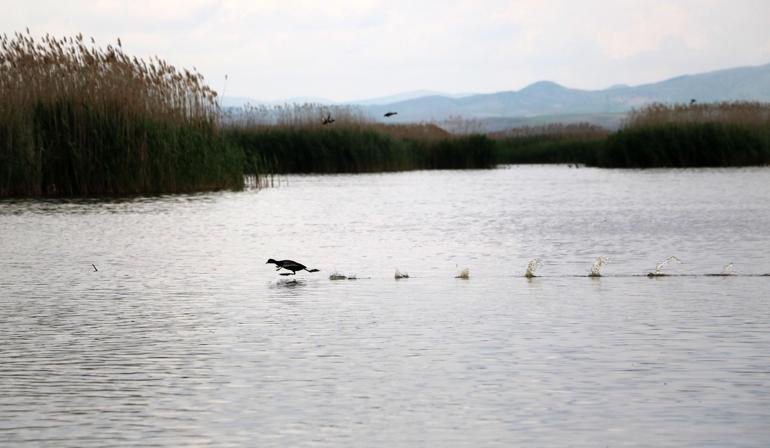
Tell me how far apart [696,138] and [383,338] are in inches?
1418

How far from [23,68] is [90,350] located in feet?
59.8

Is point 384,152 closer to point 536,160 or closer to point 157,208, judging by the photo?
point 536,160

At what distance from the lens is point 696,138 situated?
1658 inches

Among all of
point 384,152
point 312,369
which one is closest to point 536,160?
point 384,152

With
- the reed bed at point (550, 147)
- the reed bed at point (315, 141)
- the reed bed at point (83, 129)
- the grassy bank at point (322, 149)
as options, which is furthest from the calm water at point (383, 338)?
the reed bed at point (550, 147)

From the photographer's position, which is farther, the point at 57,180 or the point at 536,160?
the point at 536,160

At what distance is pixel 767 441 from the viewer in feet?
16.9

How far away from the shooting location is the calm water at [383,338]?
5527mm

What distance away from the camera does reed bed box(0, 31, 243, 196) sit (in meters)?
24.0

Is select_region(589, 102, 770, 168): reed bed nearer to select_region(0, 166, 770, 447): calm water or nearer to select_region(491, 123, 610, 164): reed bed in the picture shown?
select_region(491, 123, 610, 164): reed bed

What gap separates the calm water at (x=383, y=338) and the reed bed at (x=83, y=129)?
6.49 m

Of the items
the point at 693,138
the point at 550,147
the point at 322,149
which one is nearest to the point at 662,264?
the point at 322,149

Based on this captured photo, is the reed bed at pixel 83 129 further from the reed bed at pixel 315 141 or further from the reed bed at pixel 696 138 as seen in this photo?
the reed bed at pixel 696 138

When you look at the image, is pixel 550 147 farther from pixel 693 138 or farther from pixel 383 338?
pixel 383 338
